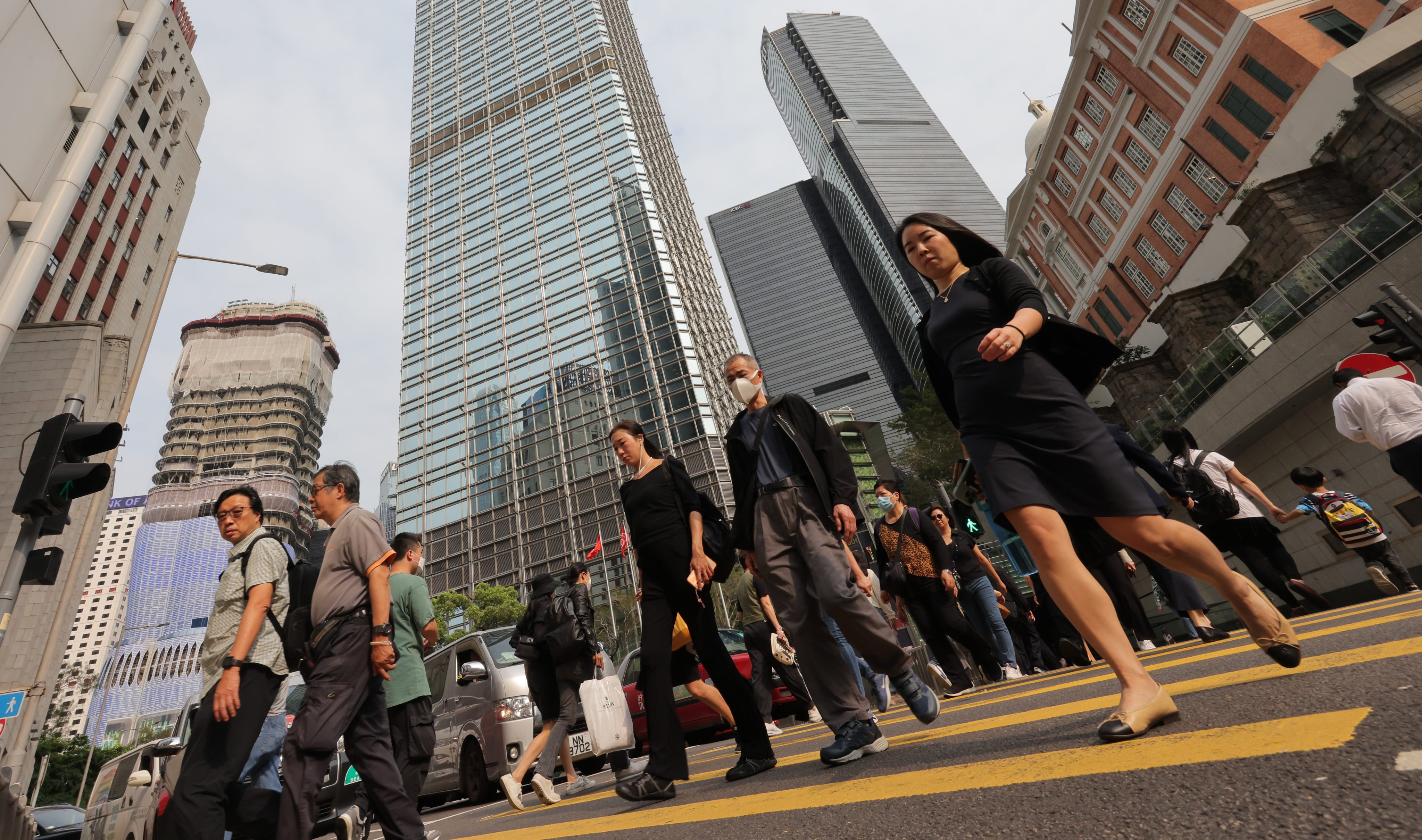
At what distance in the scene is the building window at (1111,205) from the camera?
107 feet

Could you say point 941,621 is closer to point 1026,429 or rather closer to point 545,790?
point 545,790

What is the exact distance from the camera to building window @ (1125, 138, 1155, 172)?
2998 cm

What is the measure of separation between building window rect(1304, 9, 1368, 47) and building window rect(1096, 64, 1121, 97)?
813cm

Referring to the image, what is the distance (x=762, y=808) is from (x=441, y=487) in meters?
52.8

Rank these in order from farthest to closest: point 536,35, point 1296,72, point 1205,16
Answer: point 536,35 → point 1205,16 → point 1296,72

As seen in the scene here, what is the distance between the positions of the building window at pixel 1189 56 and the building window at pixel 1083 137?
5.97 m

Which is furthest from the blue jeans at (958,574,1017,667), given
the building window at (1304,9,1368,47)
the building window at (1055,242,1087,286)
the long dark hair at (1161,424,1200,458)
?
the building window at (1055,242,1087,286)

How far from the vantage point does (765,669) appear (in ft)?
22.9

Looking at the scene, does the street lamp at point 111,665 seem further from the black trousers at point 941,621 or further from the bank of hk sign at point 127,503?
the black trousers at point 941,621

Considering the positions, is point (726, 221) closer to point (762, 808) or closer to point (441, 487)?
point (441, 487)

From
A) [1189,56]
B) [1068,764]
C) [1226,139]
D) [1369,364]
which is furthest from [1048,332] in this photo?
[1189,56]

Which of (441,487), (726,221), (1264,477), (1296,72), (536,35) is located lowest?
(1264,477)

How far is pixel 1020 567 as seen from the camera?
72.5 feet

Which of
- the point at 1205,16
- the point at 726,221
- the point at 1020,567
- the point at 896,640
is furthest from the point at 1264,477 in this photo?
the point at 726,221
